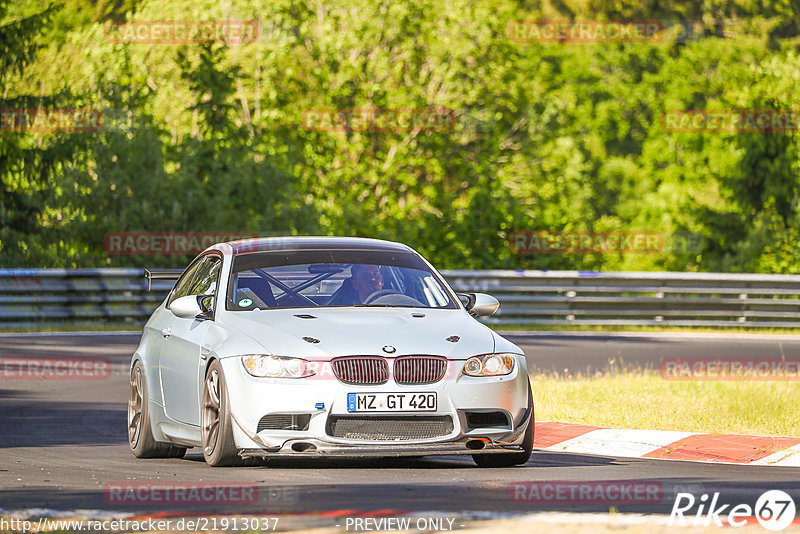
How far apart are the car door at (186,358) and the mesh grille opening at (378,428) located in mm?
1176

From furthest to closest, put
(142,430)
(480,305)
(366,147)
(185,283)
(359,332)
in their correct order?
(366,147), (185,283), (142,430), (480,305), (359,332)

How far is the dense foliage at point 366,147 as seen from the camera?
1243 inches

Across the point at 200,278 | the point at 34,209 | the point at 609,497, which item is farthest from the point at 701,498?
the point at 34,209

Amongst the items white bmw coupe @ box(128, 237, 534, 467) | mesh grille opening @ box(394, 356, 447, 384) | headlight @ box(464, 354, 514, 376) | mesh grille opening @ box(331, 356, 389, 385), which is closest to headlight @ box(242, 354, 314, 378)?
white bmw coupe @ box(128, 237, 534, 467)

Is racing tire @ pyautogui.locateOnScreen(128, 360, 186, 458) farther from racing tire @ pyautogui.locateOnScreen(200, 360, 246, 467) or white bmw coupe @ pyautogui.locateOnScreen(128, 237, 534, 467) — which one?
racing tire @ pyautogui.locateOnScreen(200, 360, 246, 467)

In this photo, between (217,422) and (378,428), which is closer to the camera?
(378,428)

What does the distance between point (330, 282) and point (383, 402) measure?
1500mm

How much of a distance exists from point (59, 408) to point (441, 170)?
32.3 meters

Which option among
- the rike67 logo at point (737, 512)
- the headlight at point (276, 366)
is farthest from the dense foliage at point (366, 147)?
the rike67 logo at point (737, 512)

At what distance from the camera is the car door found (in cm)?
976

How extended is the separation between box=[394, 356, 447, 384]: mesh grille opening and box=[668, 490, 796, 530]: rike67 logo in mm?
1682

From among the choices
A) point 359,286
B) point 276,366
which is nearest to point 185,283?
point 359,286

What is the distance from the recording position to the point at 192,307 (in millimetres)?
9953

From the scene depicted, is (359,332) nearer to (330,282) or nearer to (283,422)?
(283,422)
